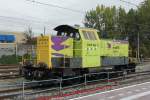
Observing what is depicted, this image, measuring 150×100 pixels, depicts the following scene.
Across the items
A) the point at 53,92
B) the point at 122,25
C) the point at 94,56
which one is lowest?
the point at 53,92

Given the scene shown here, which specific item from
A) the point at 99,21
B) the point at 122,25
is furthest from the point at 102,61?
the point at 99,21

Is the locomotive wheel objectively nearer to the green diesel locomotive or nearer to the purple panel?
the green diesel locomotive

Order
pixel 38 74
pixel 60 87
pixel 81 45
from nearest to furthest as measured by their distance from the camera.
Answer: pixel 60 87
pixel 38 74
pixel 81 45

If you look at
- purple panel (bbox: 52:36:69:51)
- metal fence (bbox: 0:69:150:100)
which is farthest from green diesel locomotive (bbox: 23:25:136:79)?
metal fence (bbox: 0:69:150:100)

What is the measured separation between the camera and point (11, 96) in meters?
15.3

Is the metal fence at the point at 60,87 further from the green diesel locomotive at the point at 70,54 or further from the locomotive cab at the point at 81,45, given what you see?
the locomotive cab at the point at 81,45

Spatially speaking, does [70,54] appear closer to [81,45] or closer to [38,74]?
[81,45]

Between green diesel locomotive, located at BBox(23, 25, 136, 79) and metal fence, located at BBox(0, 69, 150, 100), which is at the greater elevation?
green diesel locomotive, located at BBox(23, 25, 136, 79)

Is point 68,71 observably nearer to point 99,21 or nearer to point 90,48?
point 90,48

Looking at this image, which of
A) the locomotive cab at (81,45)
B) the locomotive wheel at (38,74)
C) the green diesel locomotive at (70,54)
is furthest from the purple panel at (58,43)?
the locomotive wheel at (38,74)

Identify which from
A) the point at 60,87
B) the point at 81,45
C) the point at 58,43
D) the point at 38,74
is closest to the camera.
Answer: the point at 60,87

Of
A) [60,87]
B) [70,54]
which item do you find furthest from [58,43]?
[60,87]

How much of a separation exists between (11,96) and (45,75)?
4.73m

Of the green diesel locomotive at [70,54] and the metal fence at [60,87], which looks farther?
the green diesel locomotive at [70,54]
